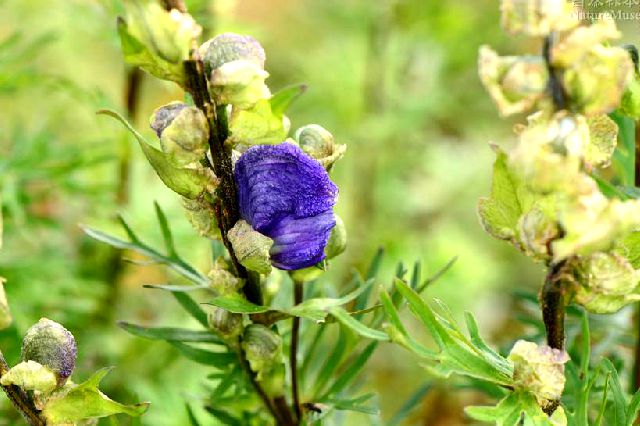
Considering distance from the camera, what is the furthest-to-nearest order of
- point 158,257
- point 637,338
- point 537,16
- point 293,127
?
1. point 293,127
2. point 637,338
3. point 158,257
4. point 537,16

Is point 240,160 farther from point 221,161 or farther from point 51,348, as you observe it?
point 51,348

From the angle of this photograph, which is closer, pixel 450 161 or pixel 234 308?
pixel 234 308

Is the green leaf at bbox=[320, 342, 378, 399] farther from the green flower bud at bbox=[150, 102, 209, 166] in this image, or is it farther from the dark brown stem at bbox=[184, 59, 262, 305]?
the green flower bud at bbox=[150, 102, 209, 166]

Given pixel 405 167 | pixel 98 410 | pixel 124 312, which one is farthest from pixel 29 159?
pixel 405 167

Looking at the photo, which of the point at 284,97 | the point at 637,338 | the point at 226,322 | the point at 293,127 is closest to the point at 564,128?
the point at 284,97

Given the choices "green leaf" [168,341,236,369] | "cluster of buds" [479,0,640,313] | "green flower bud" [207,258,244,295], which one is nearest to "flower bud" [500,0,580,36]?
"cluster of buds" [479,0,640,313]

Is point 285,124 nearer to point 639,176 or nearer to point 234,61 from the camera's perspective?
point 234,61
